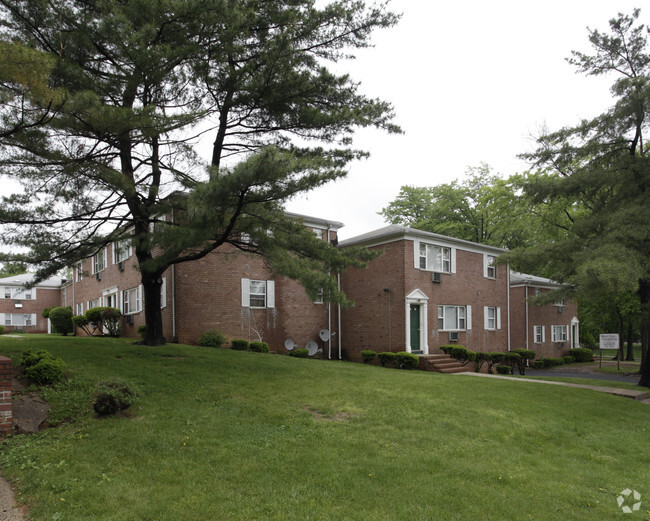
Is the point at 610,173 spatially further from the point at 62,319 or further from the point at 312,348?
the point at 62,319

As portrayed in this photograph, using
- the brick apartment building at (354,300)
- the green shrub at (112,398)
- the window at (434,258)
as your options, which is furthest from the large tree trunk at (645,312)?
the green shrub at (112,398)

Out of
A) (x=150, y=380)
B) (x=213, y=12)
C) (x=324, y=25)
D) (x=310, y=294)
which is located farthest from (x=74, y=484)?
(x=324, y=25)

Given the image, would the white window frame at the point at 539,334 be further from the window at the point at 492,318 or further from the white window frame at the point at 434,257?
the white window frame at the point at 434,257

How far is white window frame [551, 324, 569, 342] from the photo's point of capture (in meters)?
28.3

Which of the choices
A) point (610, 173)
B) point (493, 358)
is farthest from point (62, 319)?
point (610, 173)

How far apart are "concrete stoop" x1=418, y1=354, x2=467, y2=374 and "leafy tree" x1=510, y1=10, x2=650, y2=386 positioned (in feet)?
17.2

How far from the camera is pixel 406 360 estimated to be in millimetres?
17219

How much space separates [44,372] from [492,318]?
66.1 ft

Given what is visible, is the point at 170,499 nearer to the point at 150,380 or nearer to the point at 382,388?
the point at 150,380

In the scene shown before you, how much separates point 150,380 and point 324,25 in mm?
8953

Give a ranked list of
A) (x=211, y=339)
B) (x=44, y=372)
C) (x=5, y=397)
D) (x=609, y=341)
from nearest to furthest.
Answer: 1. (x=5, y=397)
2. (x=44, y=372)
3. (x=211, y=339)
4. (x=609, y=341)

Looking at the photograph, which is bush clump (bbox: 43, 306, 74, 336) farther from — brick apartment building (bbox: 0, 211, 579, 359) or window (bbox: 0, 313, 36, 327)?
window (bbox: 0, 313, 36, 327)

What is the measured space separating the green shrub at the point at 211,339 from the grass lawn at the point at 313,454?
245 inches

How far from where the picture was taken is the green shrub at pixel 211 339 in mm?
16781
